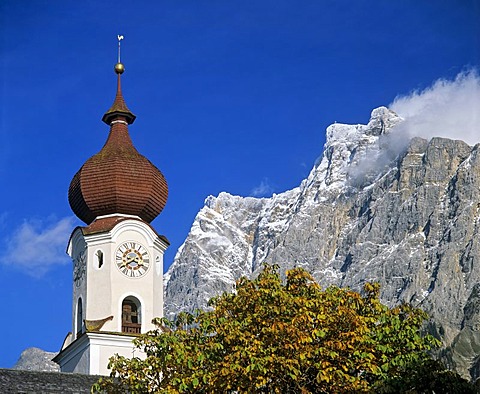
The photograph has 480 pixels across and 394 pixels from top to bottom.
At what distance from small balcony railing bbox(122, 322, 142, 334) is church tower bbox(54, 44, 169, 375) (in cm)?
4

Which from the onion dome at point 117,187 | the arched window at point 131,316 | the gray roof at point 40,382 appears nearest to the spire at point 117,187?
the onion dome at point 117,187

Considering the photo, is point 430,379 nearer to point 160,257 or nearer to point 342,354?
point 342,354

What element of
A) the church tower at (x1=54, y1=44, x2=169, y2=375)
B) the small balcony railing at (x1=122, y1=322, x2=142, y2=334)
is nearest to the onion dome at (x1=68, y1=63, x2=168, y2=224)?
the church tower at (x1=54, y1=44, x2=169, y2=375)

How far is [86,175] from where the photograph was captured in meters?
47.8

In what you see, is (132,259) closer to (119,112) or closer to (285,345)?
(119,112)

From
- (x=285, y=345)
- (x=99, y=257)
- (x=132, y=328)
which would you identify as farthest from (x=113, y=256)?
(x=285, y=345)

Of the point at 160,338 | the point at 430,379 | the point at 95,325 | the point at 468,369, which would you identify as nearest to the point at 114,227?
the point at 95,325

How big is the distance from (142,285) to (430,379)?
2110 centimetres

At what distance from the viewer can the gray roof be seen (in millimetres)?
34969

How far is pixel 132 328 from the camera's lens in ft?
147

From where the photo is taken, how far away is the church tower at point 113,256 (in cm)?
4434

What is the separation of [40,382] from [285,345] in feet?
39.1

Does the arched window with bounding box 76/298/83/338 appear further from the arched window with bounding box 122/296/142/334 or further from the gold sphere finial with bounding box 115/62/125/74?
the gold sphere finial with bounding box 115/62/125/74

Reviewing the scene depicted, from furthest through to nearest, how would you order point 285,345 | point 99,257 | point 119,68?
point 119,68, point 99,257, point 285,345
